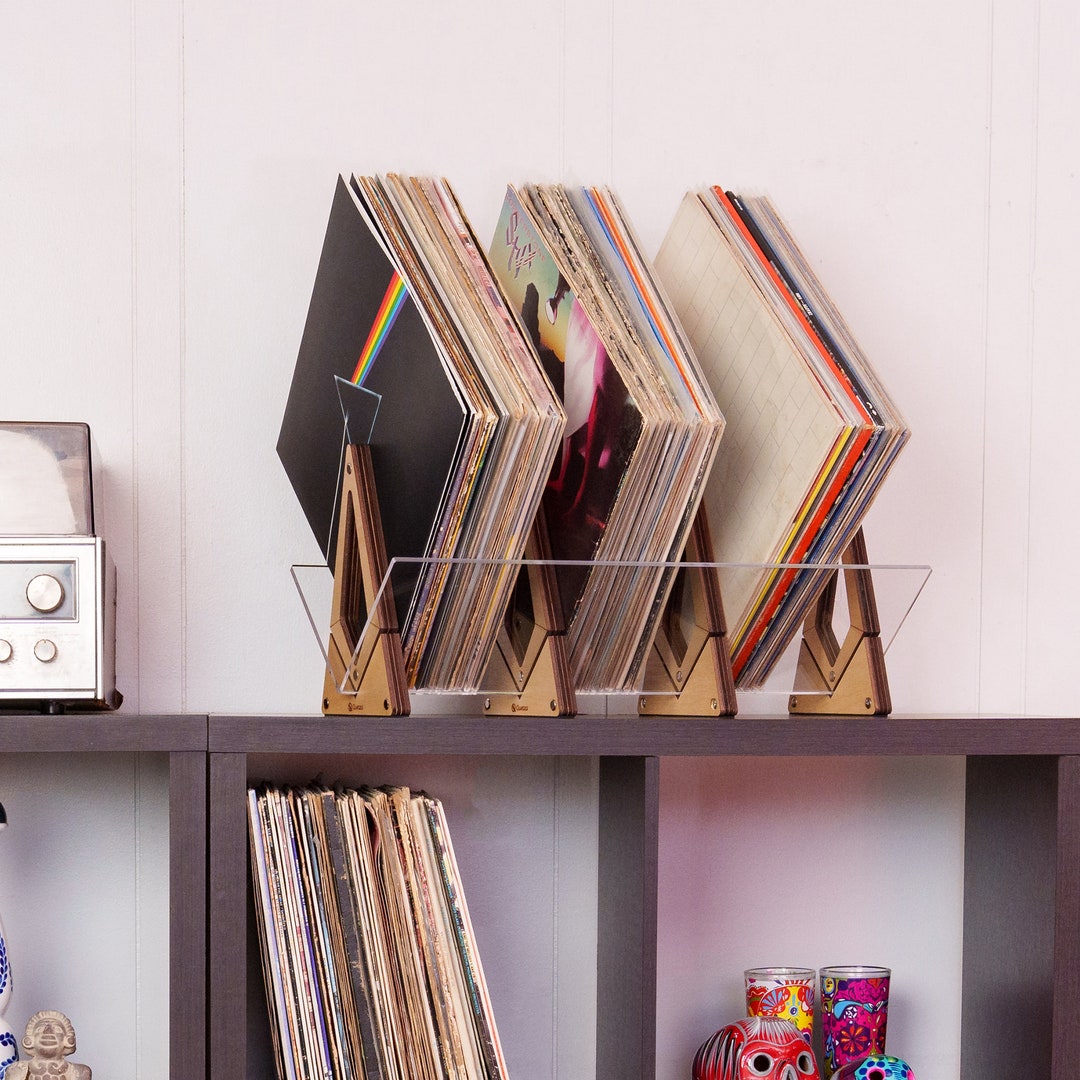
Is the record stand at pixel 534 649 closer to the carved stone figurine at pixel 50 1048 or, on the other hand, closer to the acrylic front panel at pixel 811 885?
the acrylic front panel at pixel 811 885

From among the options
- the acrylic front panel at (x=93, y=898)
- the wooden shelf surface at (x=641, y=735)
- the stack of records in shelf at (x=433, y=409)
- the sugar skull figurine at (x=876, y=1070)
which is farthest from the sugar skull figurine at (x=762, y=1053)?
the acrylic front panel at (x=93, y=898)

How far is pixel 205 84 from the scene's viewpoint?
4.44ft

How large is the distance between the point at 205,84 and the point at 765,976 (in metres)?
1.12

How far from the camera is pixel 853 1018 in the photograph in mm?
1260

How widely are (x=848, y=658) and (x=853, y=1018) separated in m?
0.37

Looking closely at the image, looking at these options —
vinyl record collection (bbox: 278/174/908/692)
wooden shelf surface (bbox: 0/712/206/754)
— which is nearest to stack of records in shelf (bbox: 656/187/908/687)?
vinyl record collection (bbox: 278/174/908/692)

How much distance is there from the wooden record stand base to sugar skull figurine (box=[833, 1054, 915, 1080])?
0.48m

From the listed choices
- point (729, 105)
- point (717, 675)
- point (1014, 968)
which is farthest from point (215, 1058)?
point (729, 105)

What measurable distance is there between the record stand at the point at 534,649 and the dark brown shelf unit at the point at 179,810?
0.28 m

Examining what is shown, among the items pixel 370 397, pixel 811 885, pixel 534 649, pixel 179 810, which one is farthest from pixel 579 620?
pixel 811 885

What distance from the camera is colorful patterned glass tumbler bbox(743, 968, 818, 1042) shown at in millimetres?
1281

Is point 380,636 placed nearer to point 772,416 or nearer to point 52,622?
point 52,622

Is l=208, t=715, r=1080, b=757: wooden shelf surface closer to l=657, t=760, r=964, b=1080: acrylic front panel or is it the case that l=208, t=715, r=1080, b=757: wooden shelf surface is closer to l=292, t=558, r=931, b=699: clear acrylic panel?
l=292, t=558, r=931, b=699: clear acrylic panel

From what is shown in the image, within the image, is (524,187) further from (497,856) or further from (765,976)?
(765,976)
